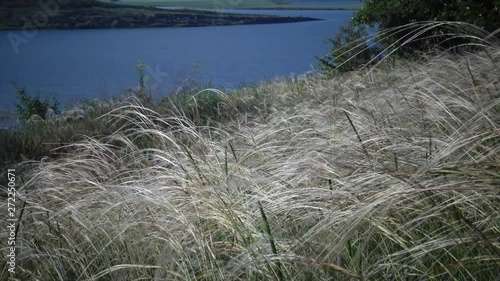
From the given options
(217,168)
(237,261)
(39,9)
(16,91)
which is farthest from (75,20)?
(237,261)

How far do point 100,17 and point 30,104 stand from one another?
220 cm

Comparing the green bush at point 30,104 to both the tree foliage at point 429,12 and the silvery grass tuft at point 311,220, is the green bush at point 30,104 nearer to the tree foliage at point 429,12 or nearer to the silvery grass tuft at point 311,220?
the tree foliage at point 429,12

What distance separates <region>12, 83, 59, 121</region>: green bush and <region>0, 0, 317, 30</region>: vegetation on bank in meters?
1.06

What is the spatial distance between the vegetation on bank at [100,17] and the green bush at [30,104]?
1.06 metres

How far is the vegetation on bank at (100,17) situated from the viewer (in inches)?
397

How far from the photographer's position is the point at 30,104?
33.8 ft
